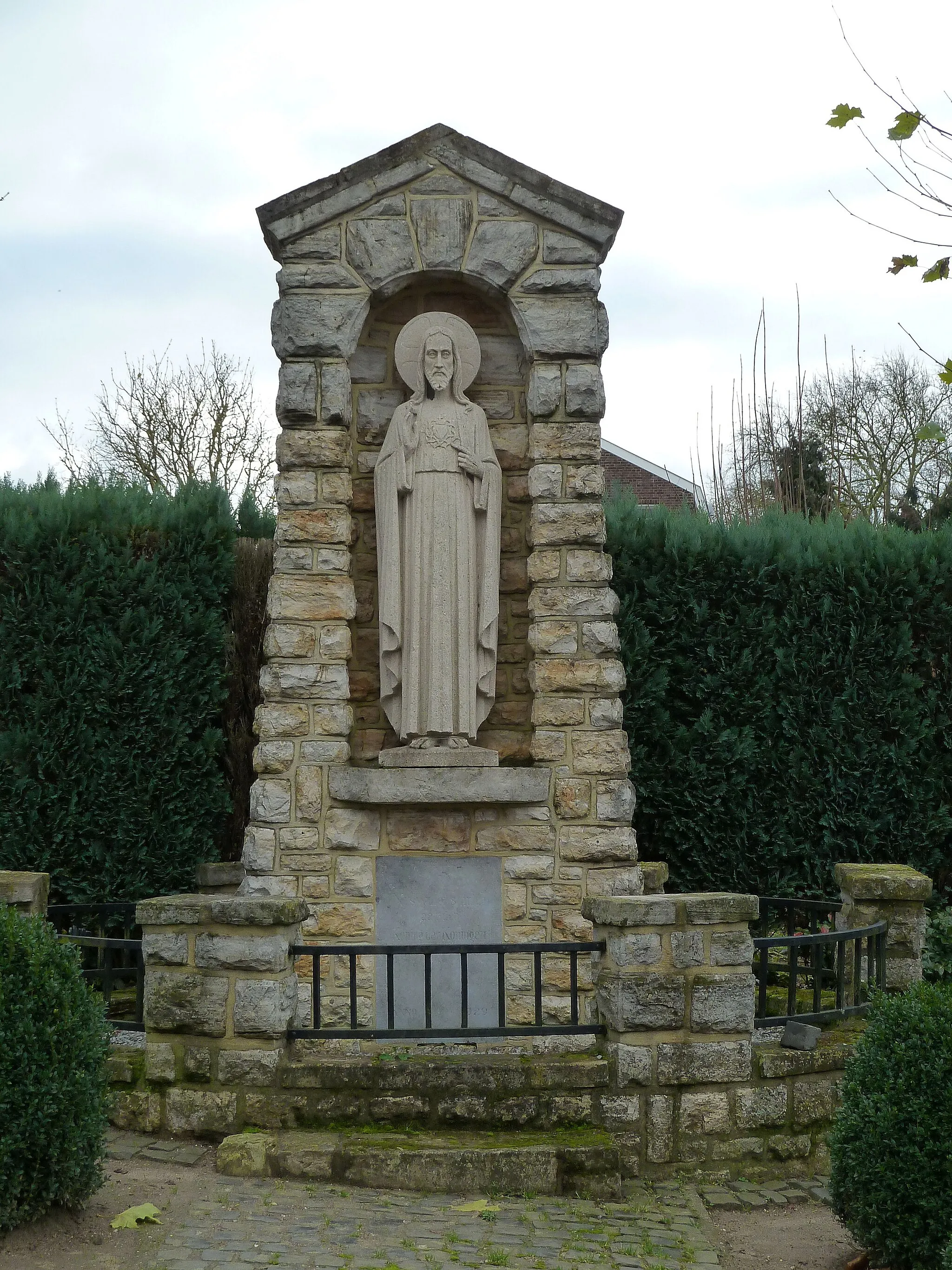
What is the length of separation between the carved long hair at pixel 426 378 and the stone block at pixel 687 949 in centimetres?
306

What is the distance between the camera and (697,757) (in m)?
7.71

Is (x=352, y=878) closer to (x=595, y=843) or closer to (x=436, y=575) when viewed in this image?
(x=595, y=843)

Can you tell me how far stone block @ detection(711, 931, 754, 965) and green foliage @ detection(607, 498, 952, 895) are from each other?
101 inches

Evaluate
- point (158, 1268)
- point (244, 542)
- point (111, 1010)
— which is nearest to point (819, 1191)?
point (158, 1268)

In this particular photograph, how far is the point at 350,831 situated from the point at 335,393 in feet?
7.44

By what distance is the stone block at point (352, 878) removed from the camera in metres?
6.39

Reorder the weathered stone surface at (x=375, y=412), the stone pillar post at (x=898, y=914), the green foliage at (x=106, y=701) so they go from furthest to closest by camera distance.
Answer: the green foliage at (x=106, y=701)
the weathered stone surface at (x=375, y=412)
the stone pillar post at (x=898, y=914)

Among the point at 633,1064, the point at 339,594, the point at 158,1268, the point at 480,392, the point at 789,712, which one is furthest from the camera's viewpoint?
the point at 789,712

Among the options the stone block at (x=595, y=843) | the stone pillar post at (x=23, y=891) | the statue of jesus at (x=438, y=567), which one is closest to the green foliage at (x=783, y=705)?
the stone block at (x=595, y=843)

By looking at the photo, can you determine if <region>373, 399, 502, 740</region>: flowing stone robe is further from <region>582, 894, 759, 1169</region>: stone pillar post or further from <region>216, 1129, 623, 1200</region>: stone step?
<region>216, 1129, 623, 1200</region>: stone step

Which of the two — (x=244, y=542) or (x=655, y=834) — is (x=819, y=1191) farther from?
(x=244, y=542)

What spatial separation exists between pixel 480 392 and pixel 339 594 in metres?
1.41

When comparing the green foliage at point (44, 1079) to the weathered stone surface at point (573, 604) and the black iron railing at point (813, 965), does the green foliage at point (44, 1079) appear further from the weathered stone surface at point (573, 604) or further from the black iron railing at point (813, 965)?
the weathered stone surface at point (573, 604)

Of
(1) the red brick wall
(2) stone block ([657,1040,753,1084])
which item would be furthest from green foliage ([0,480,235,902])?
(1) the red brick wall
